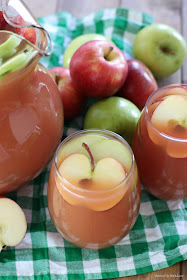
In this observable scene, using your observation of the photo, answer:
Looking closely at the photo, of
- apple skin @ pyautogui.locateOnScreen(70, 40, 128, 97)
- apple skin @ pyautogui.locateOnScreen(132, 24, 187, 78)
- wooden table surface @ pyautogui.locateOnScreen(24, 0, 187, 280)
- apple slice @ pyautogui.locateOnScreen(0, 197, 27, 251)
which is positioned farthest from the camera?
wooden table surface @ pyautogui.locateOnScreen(24, 0, 187, 280)

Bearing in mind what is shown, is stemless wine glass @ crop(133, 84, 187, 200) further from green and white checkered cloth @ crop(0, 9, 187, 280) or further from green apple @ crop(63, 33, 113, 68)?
green apple @ crop(63, 33, 113, 68)

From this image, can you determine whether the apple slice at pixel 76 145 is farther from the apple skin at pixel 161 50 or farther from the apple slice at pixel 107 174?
the apple skin at pixel 161 50

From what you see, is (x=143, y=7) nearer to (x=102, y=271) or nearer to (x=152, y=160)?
(x=152, y=160)

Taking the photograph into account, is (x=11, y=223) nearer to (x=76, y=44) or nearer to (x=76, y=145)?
(x=76, y=145)

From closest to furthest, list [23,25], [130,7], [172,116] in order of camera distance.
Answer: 1. [23,25]
2. [172,116]
3. [130,7]

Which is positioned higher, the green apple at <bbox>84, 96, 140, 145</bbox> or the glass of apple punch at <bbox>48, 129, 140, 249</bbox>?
the glass of apple punch at <bbox>48, 129, 140, 249</bbox>

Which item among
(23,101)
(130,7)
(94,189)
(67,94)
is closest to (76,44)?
(67,94)

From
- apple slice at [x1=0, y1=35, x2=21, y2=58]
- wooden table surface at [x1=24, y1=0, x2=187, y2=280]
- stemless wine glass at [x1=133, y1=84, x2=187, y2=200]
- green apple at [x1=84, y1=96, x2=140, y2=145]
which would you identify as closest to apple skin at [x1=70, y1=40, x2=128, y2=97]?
green apple at [x1=84, y1=96, x2=140, y2=145]
